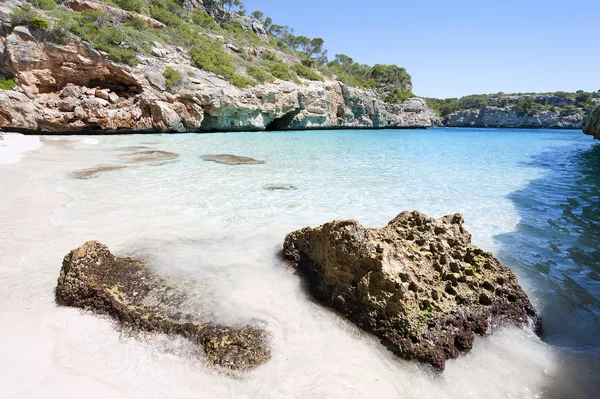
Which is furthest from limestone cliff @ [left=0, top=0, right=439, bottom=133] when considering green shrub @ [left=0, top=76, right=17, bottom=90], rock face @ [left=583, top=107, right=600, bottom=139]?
rock face @ [left=583, top=107, right=600, bottom=139]

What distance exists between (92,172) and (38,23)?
58.6 ft

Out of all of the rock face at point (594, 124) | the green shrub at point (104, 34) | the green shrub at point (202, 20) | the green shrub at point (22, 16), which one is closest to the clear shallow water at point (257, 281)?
the rock face at point (594, 124)

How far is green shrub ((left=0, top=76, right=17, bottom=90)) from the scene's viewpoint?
18.5 metres

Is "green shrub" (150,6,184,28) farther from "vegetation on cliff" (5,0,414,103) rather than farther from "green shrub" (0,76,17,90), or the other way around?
"green shrub" (0,76,17,90)

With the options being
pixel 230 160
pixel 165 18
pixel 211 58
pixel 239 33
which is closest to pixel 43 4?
pixel 211 58

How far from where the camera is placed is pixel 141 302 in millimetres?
2887

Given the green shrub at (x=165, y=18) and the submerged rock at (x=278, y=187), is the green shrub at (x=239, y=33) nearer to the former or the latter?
the green shrub at (x=165, y=18)

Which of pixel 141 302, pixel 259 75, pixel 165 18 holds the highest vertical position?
pixel 165 18

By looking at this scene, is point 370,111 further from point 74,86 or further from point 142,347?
point 142,347

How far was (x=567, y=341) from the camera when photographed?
282cm

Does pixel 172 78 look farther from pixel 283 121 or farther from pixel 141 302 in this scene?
pixel 141 302

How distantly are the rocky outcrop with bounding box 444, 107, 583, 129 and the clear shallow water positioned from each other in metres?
88.2

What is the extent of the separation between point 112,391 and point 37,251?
2943 mm

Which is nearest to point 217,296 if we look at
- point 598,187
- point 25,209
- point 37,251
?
point 37,251
